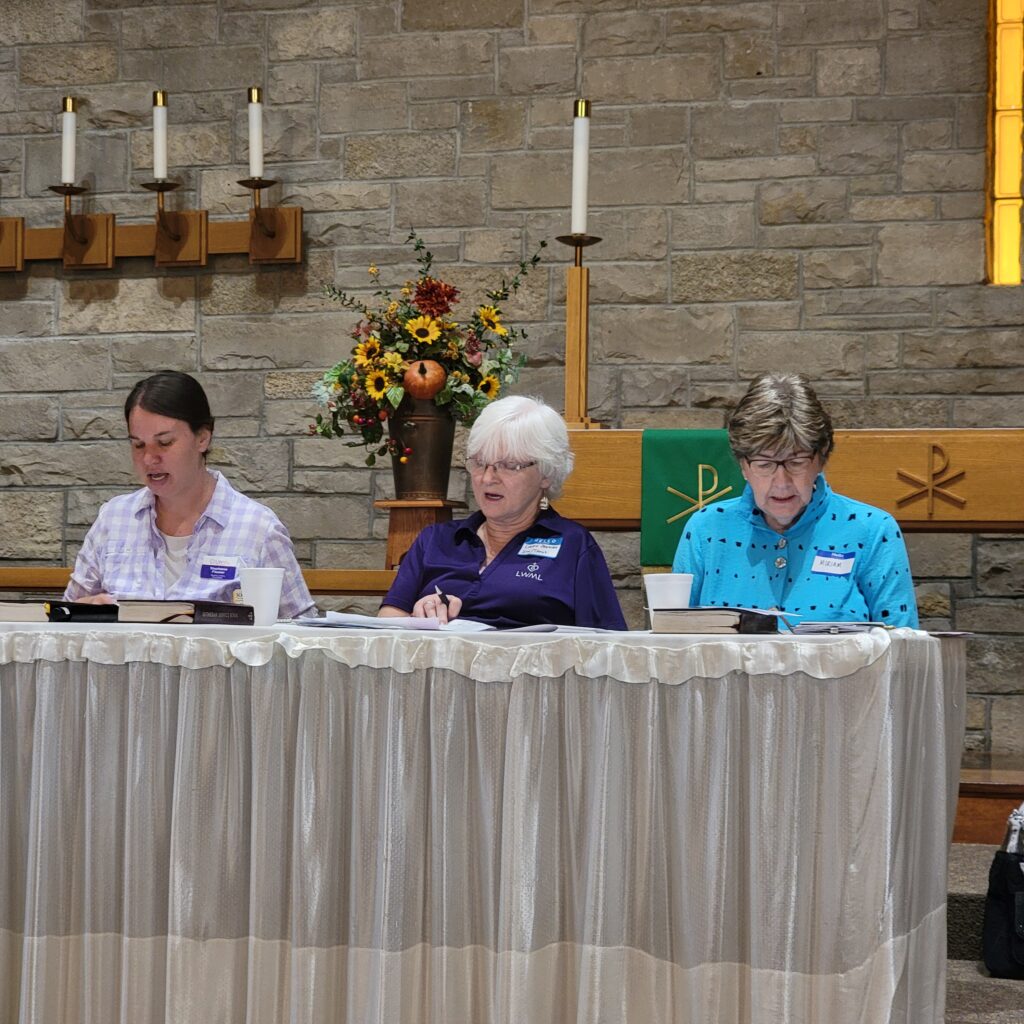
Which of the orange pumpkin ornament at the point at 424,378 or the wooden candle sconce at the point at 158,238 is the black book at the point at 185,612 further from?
the wooden candle sconce at the point at 158,238

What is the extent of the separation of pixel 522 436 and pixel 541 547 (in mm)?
232

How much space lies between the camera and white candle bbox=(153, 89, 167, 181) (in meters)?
4.84

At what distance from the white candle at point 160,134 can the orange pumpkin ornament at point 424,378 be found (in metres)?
1.80

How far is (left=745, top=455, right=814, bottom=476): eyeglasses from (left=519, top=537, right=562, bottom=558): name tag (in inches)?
17.1

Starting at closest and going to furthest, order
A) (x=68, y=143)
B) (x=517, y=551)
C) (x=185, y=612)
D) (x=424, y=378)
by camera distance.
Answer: (x=185, y=612) < (x=517, y=551) < (x=424, y=378) < (x=68, y=143)

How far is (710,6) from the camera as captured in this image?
498 cm

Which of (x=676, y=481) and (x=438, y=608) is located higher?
(x=676, y=481)

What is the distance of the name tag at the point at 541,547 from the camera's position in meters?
2.85

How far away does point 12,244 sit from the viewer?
533 cm

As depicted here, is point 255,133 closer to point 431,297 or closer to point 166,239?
point 166,239

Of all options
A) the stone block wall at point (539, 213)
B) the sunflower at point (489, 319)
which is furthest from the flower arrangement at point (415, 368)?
the stone block wall at point (539, 213)

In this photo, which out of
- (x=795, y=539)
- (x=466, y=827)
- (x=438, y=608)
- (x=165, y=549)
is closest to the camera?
(x=466, y=827)

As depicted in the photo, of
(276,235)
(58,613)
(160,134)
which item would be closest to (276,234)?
(276,235)

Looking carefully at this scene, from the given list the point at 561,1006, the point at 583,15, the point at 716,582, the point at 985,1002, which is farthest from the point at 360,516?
the point at 561,1006
